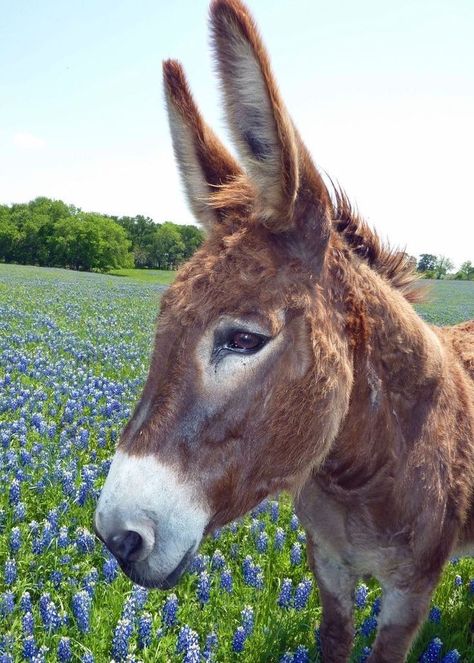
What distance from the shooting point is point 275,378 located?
6.03ft

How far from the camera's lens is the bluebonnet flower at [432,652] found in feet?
11.0

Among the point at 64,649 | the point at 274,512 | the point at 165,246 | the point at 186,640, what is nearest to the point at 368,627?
the point at 186,640

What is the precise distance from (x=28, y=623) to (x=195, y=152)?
9.21ft

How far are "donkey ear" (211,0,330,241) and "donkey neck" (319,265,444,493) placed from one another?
428mm

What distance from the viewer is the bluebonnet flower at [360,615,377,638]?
3.55 metres

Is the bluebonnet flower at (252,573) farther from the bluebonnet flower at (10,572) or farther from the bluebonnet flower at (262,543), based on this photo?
the bluebonnet flower at (10,572)

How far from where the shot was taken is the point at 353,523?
8.16 ft

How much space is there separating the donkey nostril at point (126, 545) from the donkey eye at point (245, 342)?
687 millimetres

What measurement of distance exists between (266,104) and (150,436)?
1.17 metres

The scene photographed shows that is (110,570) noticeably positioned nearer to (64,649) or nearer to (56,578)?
(56,578)

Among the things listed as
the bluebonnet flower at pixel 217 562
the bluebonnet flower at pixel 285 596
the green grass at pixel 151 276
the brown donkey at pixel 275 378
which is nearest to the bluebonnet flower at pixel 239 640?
the bluebonnet flower at pixel 285 596

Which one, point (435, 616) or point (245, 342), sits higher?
point (245, 342)

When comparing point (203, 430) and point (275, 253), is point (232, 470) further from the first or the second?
point (275, 253)

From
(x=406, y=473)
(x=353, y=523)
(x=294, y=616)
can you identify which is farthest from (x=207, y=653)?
(x=406, y=473)
